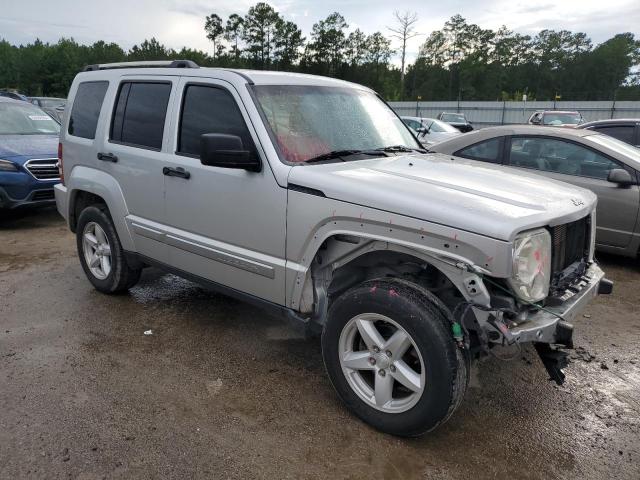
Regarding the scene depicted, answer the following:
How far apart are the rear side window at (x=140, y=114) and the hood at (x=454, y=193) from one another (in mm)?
1564

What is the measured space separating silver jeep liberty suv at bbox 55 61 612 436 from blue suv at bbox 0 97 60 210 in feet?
11.9

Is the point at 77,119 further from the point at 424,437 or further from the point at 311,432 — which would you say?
the point at 424,437

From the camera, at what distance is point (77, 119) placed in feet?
16.4

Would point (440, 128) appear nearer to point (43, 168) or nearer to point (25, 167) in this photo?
point (43, 168)

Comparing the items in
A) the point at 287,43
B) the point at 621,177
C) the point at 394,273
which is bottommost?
the point at 394,273

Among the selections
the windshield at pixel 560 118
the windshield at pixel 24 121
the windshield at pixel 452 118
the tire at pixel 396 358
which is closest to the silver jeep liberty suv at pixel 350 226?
the tire at pixel 396 358

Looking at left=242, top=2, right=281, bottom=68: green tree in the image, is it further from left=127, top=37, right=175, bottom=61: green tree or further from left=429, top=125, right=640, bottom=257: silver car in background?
left=429, top=125, right=640, bottom=257: silver car in background

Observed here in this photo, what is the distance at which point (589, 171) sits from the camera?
5969 mm

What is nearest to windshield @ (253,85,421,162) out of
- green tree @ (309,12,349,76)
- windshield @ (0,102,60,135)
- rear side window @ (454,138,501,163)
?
rear side window @ (454,138,501,163)

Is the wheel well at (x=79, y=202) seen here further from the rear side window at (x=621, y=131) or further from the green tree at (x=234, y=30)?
the green tree at (x=234, y=30)

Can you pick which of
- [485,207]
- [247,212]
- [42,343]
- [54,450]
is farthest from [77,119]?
[485,207]

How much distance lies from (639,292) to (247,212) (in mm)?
4266

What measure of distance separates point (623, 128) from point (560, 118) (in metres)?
12.4

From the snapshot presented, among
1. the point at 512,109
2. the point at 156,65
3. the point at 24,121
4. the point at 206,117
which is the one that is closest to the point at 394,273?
the point at 206,117
